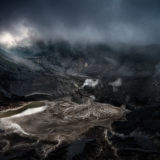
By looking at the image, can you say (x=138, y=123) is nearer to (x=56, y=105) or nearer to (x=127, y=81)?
(x=56, y=105)

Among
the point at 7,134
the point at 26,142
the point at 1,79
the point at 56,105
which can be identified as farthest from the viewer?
the point at 1,79

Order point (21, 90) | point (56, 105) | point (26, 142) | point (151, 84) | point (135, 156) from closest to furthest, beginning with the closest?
point (135, 156)
point (26, 142)
point (56, 105)
point (151, 84)
point (21, 90)

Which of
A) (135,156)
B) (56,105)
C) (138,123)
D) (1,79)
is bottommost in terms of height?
(135,156)

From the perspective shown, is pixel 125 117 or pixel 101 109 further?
pixel 101 109

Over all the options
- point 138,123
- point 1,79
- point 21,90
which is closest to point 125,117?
point 138,123

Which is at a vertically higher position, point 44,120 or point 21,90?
point 21,90

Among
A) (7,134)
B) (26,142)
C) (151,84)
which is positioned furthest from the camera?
(151,84)

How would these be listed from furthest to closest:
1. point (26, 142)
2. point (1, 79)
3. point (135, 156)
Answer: point (1, 79) → point (26, 142) → point (135, 156)

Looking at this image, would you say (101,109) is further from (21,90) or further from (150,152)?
(21,90)

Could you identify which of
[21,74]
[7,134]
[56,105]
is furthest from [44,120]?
[21,74]
